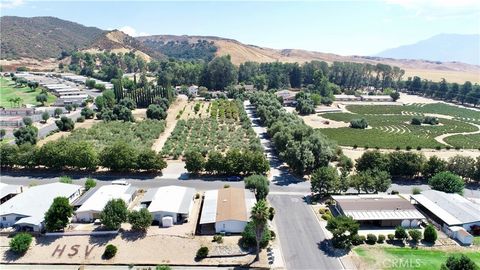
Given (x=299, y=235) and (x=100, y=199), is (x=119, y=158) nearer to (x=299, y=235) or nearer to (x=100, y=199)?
(x=100, y=199)

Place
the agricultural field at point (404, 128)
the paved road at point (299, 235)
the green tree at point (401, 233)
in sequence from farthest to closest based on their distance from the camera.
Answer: the agricultural field at point (404, 128)
the green tree at point (401, 233)
the paved road at point (299, 235)

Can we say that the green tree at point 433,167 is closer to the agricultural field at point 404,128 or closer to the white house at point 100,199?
the agricultural field at point 404,128

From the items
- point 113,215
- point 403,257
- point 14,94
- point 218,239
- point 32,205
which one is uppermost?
point 14,94

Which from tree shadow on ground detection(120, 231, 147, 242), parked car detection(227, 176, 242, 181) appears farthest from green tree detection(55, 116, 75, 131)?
tree shadow on ground detection(120, 231, 147, 242)

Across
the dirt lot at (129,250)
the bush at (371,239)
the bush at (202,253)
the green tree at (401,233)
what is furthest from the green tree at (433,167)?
the bush at (202,253)

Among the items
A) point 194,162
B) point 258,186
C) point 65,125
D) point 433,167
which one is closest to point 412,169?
point 433,167

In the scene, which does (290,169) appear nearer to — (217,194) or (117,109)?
(217,194)
